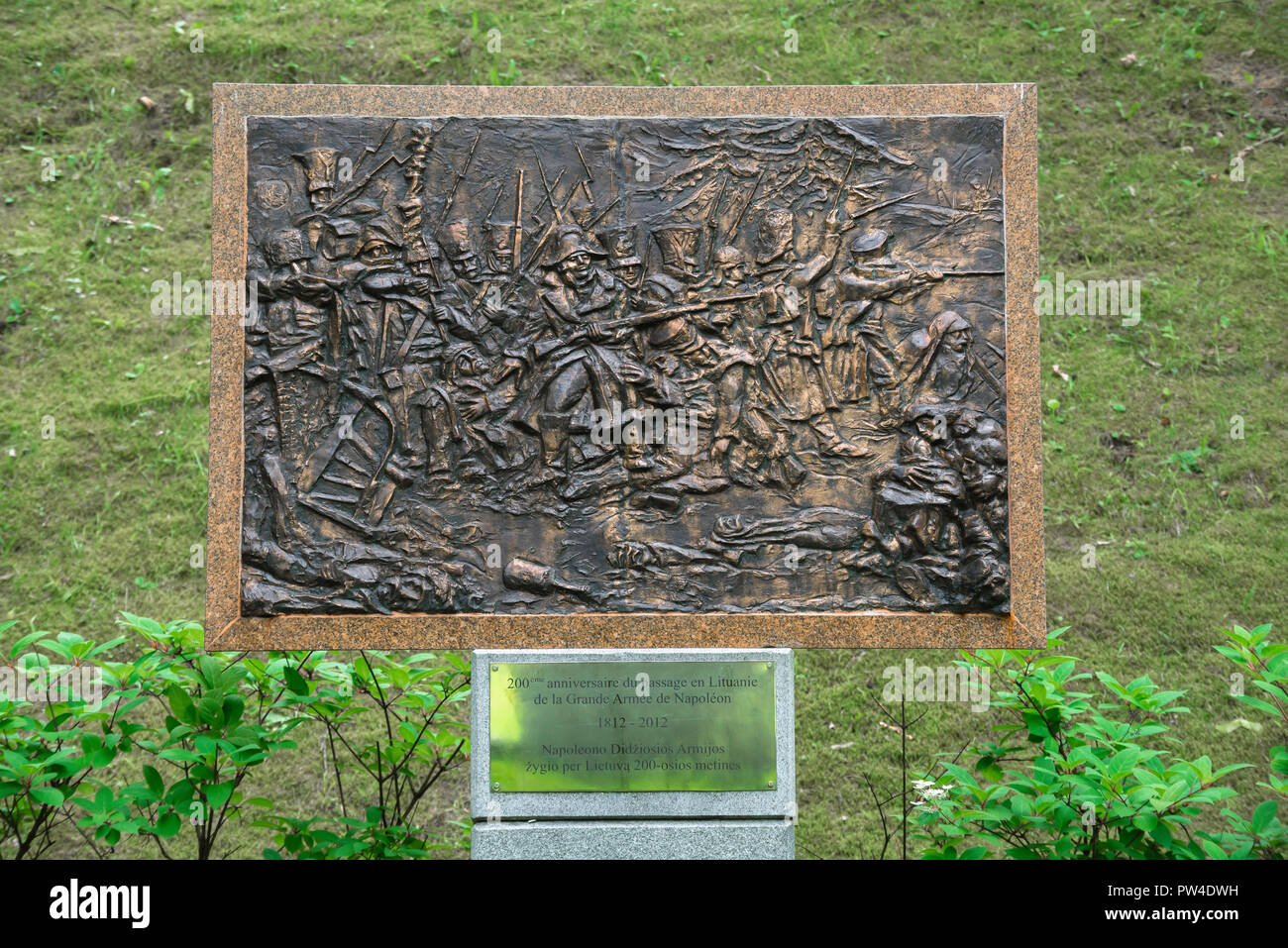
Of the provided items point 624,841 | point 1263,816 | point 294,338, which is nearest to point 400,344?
point 294,338

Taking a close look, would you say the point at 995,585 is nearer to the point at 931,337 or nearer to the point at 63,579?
the point at 931,337

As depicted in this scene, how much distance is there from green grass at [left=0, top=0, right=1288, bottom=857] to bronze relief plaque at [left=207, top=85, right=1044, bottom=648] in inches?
127

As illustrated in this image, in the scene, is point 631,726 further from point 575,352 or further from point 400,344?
point 400,344

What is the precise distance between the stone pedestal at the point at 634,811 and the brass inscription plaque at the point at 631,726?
45 mm

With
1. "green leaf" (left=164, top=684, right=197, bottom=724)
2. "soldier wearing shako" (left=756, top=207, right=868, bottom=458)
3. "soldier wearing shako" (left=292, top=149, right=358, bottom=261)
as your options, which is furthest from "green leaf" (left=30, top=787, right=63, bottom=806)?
"soldier wearing shako" (left=756, top=207, right=868, bottom=458)

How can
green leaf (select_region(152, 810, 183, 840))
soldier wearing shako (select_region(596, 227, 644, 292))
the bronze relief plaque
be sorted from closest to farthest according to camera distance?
green leaf (select_region(152, 810, 183, 840)) < the bronze relief plaque < soldier wearing shako (select_region(596, 227, 644, 292))

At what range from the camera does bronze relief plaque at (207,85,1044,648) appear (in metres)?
6.34

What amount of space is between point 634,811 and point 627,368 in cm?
265

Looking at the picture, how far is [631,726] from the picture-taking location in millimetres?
6305

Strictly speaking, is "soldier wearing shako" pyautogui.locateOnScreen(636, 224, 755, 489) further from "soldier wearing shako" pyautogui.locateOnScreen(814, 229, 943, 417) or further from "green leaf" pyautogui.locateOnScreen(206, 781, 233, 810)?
"green leaf" pyautogui.locateOnScreen(206, 781, 233, 810)

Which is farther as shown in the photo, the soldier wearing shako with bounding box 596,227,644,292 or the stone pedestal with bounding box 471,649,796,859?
the soldier wearing shako with bounding box 596,227,644,292

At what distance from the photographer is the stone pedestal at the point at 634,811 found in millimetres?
6168

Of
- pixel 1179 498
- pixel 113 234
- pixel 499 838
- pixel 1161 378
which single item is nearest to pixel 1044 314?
pixel 1161 378

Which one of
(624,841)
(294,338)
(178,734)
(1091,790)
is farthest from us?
(294,338)
